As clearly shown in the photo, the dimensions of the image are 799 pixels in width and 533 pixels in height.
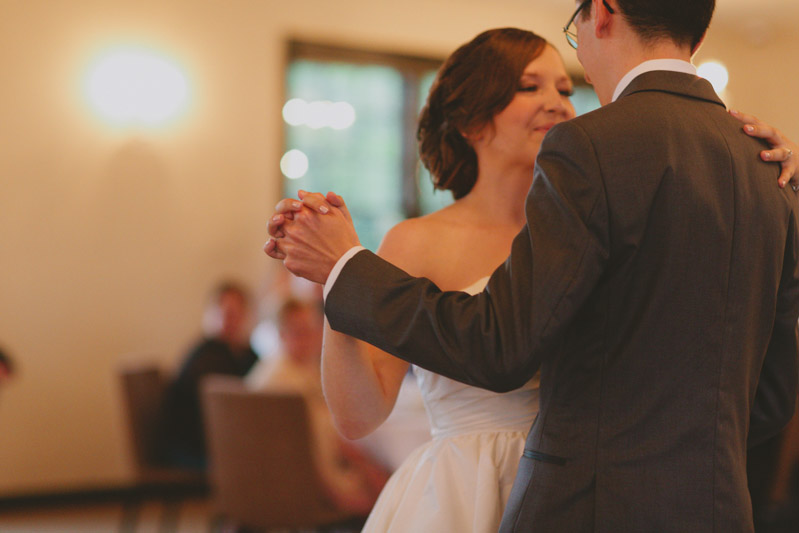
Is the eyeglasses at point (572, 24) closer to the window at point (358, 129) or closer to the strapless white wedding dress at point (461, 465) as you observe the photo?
the strapless white wedding dress at point (461, 465)

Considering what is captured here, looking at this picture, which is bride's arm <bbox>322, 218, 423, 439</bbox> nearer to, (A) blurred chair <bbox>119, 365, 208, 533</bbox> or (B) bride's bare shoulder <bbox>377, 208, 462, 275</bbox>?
(B) bride's bare shoulder <bbox>377, 208, 462, 275</bbox>

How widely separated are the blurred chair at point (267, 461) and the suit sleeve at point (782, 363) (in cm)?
195

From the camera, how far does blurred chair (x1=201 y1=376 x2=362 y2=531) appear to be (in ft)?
10.3

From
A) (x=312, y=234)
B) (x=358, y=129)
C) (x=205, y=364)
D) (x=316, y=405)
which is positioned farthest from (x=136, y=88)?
(x=312, y=234)

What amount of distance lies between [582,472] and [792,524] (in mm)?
4392

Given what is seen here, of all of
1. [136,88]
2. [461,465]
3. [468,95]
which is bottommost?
[461,465]

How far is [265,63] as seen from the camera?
6031 millimetres

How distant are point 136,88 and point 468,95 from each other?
4.57 metres

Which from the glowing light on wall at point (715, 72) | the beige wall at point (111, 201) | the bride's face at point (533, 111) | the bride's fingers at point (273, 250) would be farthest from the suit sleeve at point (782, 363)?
the beige wall at point (111, 201)

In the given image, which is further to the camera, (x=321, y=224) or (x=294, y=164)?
(x=294, y=164)

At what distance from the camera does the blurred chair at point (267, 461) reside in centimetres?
313

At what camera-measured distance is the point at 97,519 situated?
202 inches

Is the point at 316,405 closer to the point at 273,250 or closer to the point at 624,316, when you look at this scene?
the point at 273,250

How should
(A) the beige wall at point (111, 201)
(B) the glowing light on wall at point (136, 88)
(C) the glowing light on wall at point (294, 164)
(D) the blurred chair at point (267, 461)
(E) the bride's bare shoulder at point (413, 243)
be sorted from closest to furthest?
1. (E) the bride's bare shoulder at point (413, 243)
2. (D) the blurred chair at point (267, 461)
3. (A) the beige wall at point (111, 201)
4. (B) the glowing light on wall at point (136, 88)
5. (C) the glowing light on wall at point (294, 164)
